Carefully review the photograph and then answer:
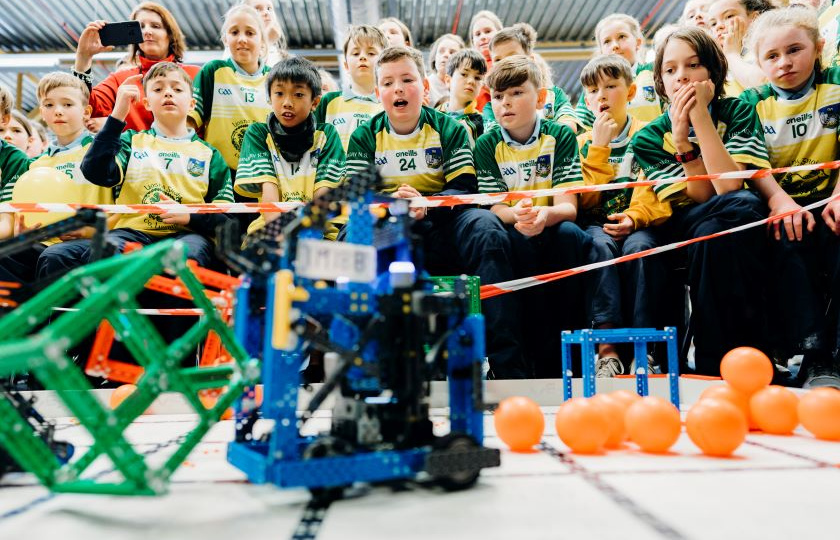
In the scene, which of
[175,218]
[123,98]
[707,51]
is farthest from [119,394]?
[707,51]

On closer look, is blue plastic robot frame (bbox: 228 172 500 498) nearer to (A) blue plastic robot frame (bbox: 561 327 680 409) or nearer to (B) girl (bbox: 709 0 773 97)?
(A) blue plastic robot frame (bbox: 561 327 680 409)

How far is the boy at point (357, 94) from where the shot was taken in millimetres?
4820

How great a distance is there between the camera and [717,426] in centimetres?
198

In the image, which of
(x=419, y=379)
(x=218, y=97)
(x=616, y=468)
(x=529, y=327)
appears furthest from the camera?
(x=218, y=97)

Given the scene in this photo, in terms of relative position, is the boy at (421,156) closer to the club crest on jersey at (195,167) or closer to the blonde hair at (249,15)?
the club crest on jersey at (195,167)

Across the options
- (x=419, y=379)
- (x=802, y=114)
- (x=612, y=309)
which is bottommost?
(x=419, y=379)

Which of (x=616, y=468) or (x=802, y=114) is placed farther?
(x=802, y=114)

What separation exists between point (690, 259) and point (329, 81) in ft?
14.1

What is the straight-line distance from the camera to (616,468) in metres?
1.90

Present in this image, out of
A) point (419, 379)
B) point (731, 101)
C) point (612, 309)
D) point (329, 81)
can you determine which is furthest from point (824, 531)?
point (329, 81)

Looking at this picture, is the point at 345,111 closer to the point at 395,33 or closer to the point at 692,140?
the point at 395,33

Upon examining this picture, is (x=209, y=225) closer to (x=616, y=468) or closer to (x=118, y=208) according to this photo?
(x=118, y=208)

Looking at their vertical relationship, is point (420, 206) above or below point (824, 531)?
above

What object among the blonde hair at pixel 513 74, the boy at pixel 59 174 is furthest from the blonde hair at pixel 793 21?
the boy at pixel 59 174
